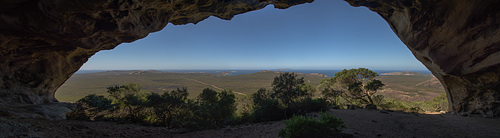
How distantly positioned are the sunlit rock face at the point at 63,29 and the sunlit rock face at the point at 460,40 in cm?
855

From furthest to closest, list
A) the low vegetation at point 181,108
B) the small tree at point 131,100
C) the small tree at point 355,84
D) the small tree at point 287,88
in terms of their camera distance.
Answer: the small tree at point 355,84
the small tree at point 131,100
the small tree at point 287,88
the low vegetation at point 181,108

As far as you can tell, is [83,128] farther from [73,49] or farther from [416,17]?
[416,17]

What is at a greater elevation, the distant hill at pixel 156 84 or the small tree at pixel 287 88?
the small tree at pixel 287 88

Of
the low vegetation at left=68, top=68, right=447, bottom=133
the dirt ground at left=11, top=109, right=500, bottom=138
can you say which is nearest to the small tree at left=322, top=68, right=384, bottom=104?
the low vegetation at left=68, top=68, right=447, bottom=133

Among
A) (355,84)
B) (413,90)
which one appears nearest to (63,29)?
(355,84)

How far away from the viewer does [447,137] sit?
760cm

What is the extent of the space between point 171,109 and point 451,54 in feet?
75.8

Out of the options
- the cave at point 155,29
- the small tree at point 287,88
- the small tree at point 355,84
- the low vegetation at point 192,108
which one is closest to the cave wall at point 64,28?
the cave at point 155,29

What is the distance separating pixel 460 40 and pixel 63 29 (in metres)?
25.3

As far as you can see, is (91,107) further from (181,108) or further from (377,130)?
(377,130)

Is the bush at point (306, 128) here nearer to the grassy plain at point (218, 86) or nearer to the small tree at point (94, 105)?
the small tree at point (94, 105)

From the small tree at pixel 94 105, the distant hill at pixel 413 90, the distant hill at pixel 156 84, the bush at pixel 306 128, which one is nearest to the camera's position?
the bush at pixel 306 128

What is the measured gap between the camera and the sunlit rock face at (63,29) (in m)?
7.79

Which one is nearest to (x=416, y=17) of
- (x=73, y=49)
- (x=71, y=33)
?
(x=71, y=33)
